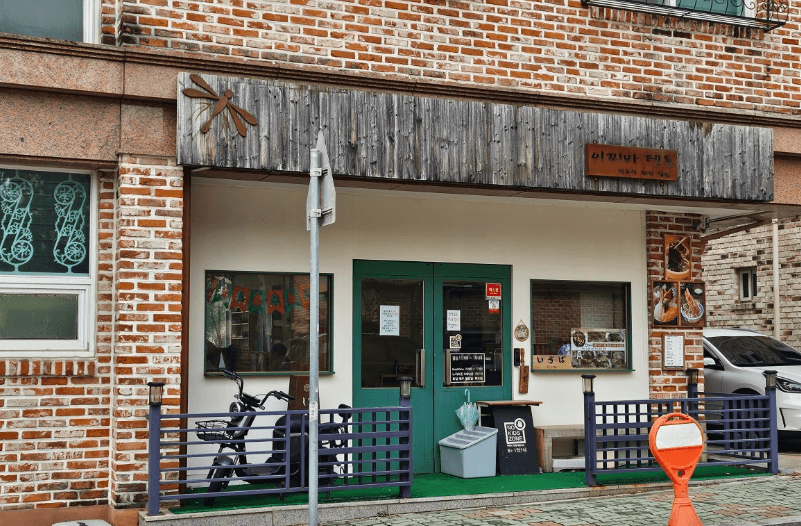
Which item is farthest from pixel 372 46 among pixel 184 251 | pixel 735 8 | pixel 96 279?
pixel 735 8

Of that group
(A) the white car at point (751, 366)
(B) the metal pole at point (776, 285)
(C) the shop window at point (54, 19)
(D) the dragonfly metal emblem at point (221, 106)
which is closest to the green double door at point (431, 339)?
(D) the dragonfly metal emblem at point (221, 106)

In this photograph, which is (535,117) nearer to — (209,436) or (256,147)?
(256,147)

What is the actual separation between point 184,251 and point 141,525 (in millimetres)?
2268

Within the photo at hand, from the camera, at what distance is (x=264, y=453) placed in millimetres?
8172

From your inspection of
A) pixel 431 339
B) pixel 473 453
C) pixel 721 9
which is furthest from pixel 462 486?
pixel 721 9

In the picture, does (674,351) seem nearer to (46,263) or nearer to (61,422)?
(61,422)

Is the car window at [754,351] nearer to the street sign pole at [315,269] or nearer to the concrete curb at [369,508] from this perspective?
the concrete curb at [369,508]

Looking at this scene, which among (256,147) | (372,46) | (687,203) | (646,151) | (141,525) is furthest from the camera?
(687,203)

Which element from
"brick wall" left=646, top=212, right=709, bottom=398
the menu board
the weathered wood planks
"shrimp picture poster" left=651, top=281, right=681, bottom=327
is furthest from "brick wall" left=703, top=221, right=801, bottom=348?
the menu board

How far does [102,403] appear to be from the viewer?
26.8ft

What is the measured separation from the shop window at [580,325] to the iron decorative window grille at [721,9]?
10.0ft

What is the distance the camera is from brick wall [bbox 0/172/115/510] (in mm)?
7895

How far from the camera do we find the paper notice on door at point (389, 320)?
10250 mm

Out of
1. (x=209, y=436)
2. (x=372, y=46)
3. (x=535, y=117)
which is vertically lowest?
(x=209, y=436)
